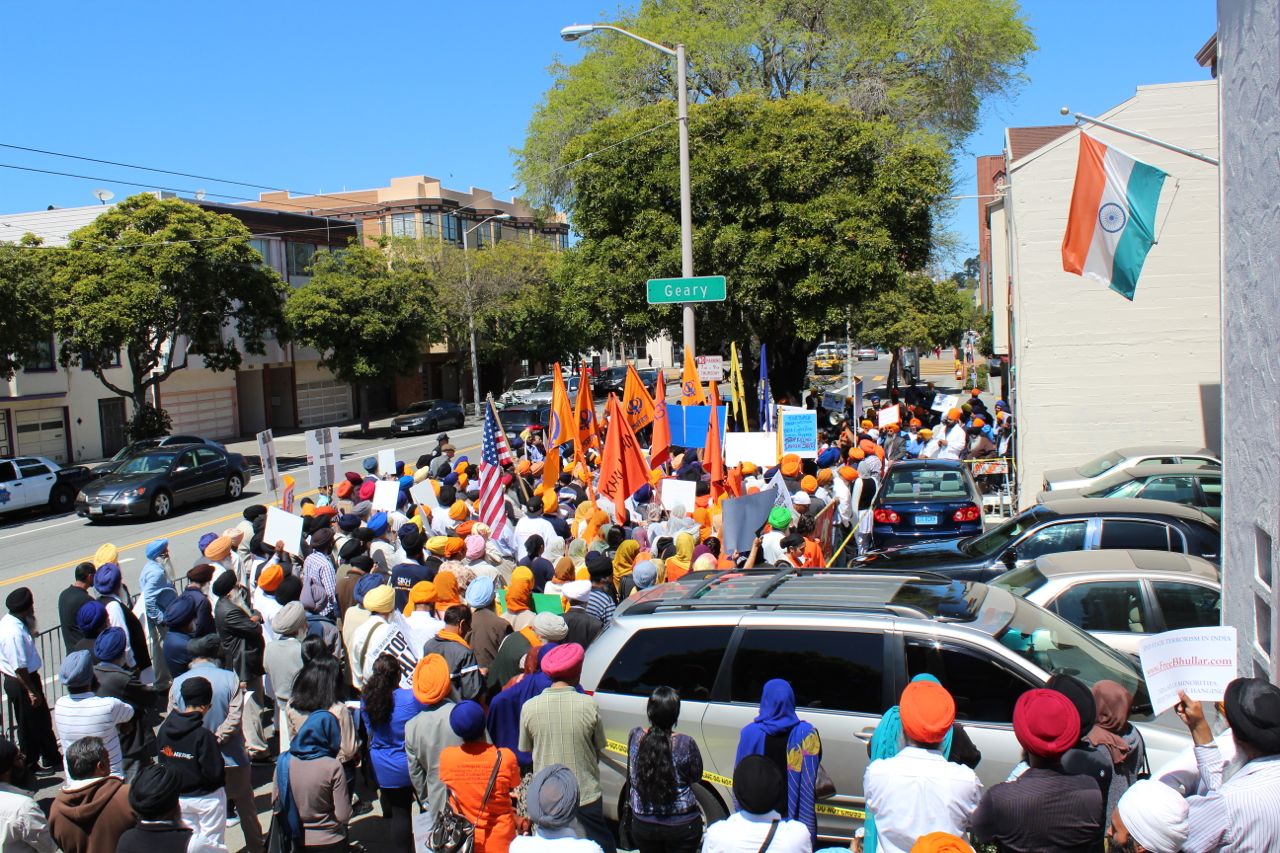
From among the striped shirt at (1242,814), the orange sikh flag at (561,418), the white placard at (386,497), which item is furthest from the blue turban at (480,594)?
the orange sikh flag at (561,418)

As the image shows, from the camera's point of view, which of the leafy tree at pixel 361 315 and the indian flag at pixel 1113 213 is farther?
the leafy tree at pixel 361 315

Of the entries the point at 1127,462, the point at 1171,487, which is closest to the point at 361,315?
the point at 1127,462

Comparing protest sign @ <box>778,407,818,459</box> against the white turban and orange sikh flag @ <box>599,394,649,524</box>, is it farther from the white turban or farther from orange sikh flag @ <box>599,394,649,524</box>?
the white turban

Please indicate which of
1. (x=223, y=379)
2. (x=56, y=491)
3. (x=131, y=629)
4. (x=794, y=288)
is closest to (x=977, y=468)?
(x=794, y=288)

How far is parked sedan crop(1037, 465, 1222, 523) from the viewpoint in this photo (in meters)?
12.7

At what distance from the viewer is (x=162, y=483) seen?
23.3m

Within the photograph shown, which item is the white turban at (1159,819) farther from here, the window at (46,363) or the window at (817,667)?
the window at (46,363)

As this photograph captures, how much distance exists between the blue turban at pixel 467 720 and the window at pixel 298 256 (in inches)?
1716

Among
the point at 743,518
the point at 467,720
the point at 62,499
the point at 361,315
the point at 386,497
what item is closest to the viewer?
the point at 467,720

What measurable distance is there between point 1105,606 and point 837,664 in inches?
122

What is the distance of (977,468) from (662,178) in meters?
10.8

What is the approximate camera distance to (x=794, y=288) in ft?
80.5

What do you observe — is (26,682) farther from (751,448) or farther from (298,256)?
(298,256)

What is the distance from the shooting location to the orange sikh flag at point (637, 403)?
15.2 meters
